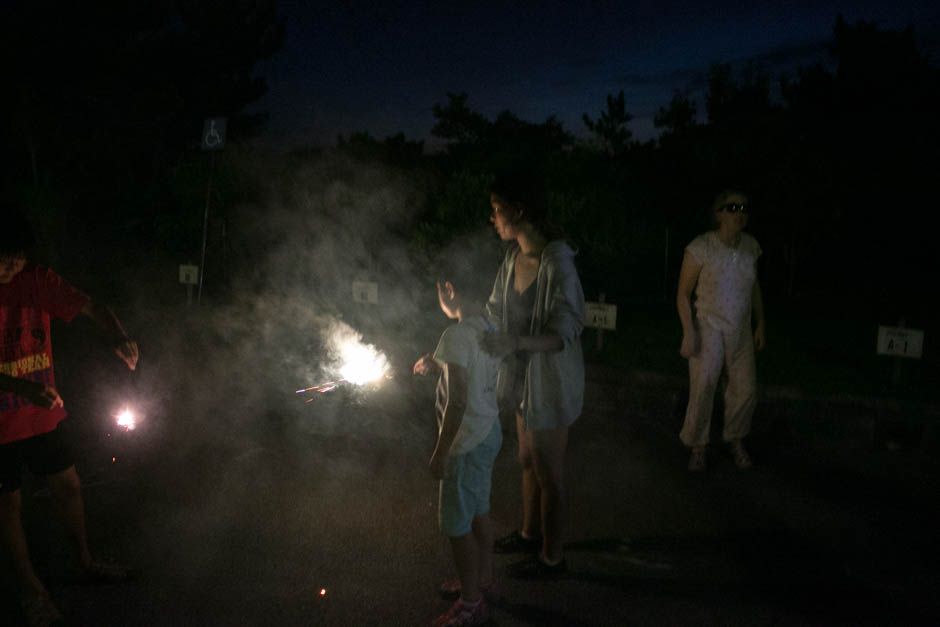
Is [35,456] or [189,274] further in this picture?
[189,274]

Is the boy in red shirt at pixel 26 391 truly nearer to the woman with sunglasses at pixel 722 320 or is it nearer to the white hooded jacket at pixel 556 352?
the white hooded jacket at pixel 556 352

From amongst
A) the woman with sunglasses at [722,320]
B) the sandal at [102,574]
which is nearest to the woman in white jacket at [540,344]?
the woman with sunglasses at [722,320]

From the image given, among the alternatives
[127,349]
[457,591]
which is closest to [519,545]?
[457,591]

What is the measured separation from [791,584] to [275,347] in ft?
25.1

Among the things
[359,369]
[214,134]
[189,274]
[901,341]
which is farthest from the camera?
[189,274]

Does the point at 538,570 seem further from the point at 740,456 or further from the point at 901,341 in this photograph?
the point at 901,341

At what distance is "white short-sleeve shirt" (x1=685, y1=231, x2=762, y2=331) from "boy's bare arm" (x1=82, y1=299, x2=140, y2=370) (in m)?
3.61

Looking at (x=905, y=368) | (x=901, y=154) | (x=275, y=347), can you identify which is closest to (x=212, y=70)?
(x=275, y=347)

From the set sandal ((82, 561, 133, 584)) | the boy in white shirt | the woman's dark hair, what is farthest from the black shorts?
the woman's dark hair

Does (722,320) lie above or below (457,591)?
above

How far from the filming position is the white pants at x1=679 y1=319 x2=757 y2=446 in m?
5.20

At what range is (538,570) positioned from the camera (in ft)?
12.3

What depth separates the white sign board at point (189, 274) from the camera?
43.5ft

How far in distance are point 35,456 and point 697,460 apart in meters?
4.25
